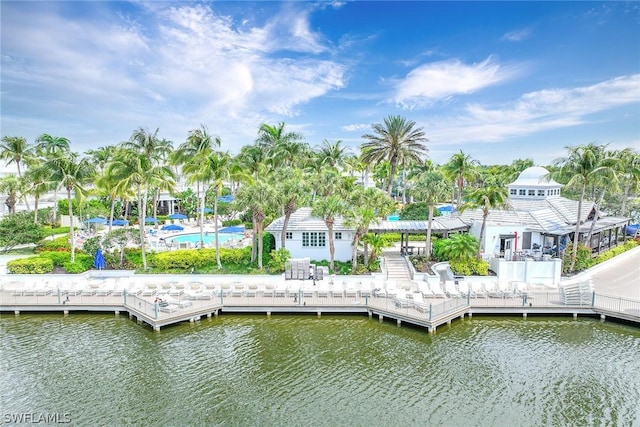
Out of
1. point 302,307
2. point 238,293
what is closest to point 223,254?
point 238,293

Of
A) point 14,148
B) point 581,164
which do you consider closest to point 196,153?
point 581,164

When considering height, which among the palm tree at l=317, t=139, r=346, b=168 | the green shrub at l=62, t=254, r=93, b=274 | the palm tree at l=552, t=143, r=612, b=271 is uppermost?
the palm tree at l=317, t=139, r=346, b=168

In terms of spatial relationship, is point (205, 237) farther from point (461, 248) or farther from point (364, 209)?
point (461, 248)

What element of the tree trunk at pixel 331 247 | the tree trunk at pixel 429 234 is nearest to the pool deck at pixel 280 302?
the tree trunk at pixel 331 247

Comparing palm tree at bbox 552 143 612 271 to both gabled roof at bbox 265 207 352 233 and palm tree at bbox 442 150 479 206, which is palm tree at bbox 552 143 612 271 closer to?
palm tree at bbox 442 150 479 206

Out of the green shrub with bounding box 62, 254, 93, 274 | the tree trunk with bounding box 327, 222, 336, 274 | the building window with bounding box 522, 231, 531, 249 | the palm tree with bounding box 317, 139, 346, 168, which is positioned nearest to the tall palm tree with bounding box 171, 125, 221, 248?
the green shrub with bounding box 62, 254, 93, 274

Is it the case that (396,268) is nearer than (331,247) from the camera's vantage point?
No
